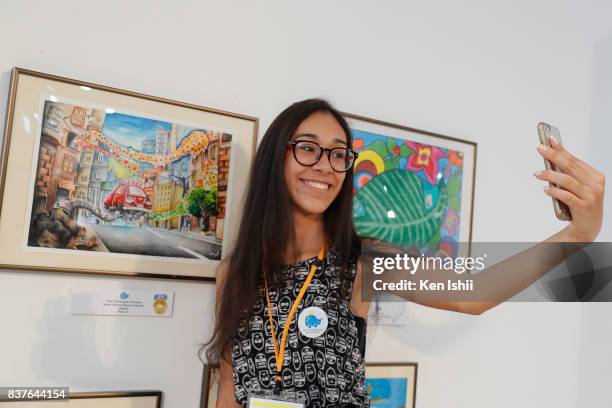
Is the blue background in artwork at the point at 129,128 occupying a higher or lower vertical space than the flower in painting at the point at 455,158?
lower

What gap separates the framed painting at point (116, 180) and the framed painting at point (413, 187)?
1.32ft

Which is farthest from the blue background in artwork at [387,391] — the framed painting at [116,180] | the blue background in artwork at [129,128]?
the blue background in artwork at [129,128]

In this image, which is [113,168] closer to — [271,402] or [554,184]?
[271,402]

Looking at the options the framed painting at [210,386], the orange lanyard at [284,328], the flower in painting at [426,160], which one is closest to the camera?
the orange lanyard at [284,328]

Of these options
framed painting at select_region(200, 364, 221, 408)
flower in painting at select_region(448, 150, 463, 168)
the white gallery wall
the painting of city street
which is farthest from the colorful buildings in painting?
flower in painting at select_region(448, 150, 463, 168)

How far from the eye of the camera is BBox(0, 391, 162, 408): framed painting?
1329 mm

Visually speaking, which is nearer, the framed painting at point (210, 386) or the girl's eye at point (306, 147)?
the girl's eye at point (306, 147)

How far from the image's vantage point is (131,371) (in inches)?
57.2

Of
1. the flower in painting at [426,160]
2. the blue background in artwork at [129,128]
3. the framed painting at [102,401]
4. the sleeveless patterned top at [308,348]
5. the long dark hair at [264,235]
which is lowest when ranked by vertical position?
the framed painting at [102,401]

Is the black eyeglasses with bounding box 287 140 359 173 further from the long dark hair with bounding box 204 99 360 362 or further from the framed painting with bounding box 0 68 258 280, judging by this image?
the framed painting with bounding box 0 68 258 280

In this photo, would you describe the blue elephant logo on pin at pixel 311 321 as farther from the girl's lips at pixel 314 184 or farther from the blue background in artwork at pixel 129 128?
the blue background in artwork at pixel 129 128

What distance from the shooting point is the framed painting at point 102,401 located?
1329 mm

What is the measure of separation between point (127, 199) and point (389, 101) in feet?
2.94

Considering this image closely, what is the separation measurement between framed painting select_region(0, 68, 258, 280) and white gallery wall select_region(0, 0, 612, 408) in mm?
51
